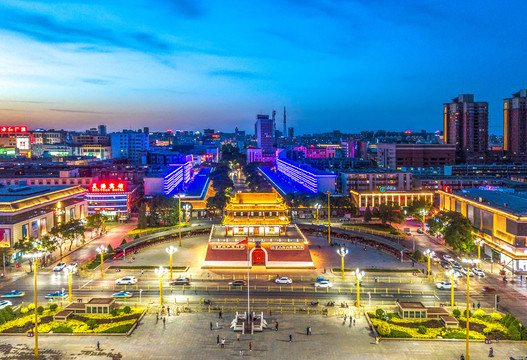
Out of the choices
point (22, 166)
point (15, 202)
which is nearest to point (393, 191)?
point (15, 202)

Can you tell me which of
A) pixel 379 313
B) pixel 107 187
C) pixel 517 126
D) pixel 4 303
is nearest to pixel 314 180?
pixel 107 187

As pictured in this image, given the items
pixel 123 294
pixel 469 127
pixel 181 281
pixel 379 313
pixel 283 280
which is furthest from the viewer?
pixel 469 127

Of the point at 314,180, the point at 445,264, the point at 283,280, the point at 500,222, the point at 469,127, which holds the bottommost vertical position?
the point at 445,264

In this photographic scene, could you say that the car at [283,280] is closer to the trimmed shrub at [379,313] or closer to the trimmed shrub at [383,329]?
the trimmed shrub at [379,313]

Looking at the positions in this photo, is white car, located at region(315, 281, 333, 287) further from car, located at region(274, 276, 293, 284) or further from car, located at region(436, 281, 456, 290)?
car, located at region(436, 281, 456, 290)

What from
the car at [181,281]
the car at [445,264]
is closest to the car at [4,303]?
the car at [181,281]

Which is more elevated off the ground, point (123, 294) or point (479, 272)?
point (123, 294)

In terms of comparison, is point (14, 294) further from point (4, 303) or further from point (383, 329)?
point (383, 329)
